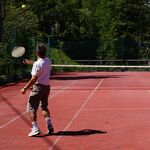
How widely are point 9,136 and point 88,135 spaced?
160 centimetres

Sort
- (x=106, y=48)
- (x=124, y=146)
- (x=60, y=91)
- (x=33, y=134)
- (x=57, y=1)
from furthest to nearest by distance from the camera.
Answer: (x=57, y=1) < (x=106, y=48) < (x=60, y=91) < (x=33, y=134) < (x=124, y=146)

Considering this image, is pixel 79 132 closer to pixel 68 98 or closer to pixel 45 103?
pixel 45 103

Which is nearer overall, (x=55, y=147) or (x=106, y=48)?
(x=55, y=147)

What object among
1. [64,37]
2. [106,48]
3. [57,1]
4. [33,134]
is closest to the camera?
[33,134]

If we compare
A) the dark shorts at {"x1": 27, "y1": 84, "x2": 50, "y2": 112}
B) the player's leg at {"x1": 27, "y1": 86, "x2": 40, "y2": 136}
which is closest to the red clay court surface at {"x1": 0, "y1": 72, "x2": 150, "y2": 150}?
the player's leg at {"x1": 27, "y1": 86, "x2": 40, "y2": 136}

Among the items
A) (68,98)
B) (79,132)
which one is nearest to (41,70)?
(79,132)

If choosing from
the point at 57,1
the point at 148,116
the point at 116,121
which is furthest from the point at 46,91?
the point at 57,1

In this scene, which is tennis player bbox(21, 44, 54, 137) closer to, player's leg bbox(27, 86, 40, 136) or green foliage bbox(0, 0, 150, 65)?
player's leg bbox(27, 86, 40, 136)

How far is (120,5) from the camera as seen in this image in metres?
59.3

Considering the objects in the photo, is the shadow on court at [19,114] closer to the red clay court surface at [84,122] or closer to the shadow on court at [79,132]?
the red clay court surface at [84,122]

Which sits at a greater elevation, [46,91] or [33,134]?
[46,91]

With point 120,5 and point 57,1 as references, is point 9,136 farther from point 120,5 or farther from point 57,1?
point 57,1

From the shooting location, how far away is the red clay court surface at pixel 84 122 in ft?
32.8

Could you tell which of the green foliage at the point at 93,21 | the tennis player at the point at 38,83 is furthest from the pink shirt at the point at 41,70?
the green foliage at the point at 93,21
